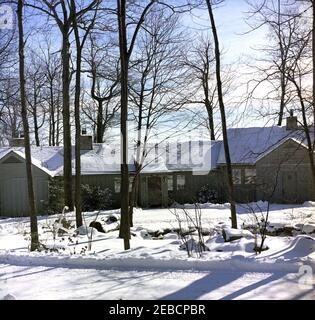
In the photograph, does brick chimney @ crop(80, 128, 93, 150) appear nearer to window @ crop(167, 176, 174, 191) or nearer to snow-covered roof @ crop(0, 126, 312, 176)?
snow-covered roof @ crop(0, 126, 312, 176)

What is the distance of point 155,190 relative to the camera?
3369 centimetres

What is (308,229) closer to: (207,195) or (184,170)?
(207,195)

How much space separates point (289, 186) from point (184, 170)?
7.06m

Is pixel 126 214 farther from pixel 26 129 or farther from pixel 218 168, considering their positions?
pixel 218 168

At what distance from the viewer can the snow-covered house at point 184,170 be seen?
101 ft

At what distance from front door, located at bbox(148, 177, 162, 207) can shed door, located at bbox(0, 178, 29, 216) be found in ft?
27.0

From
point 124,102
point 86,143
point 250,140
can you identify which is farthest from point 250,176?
point 124,102

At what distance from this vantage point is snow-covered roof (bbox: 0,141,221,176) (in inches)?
1300

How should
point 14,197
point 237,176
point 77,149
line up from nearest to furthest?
point 77,149, point 14,197, point 237,176

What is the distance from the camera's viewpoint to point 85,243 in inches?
516

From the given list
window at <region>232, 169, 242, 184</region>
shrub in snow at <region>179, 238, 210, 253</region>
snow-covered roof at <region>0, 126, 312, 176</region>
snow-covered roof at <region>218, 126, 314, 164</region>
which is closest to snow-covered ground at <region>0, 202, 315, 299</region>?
shrub in snow at <region>179, 238, 210, 253</region>

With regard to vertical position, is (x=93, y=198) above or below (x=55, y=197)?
below
